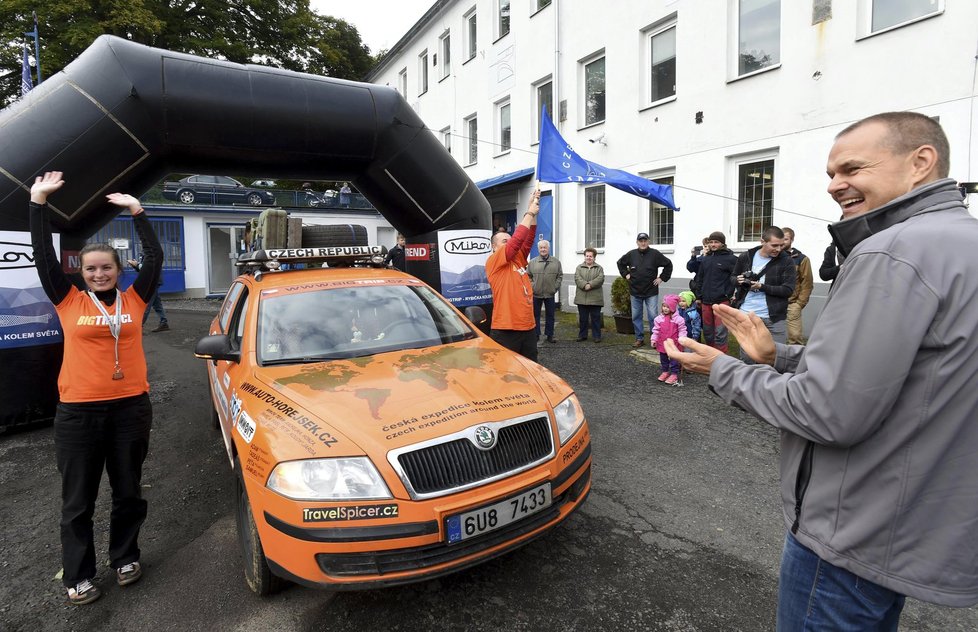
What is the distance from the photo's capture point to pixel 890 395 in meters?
1.16

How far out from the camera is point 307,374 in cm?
308

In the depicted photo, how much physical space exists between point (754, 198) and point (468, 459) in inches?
361

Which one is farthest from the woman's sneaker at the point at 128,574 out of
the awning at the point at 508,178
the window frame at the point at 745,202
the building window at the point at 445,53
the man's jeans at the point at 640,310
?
the building window at the point at 445,53

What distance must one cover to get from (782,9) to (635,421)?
25.6 ft

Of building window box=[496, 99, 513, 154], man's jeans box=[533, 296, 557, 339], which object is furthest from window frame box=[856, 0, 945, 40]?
building window box=[496, 99, 513, 154]

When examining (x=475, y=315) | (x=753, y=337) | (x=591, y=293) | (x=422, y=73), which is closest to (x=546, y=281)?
(x=591, y=293)

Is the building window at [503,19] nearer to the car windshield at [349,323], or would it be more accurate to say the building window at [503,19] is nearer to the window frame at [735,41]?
the window frame at [735,41]

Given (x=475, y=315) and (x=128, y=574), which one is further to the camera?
(x=475, y=315)

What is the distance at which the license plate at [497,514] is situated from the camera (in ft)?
7.73

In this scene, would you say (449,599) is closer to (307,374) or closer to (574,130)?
(307,374)

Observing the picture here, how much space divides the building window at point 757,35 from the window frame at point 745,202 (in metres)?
1.52

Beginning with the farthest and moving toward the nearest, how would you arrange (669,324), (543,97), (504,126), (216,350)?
(504,126)
(543,97)
(669,324)
(216,350)

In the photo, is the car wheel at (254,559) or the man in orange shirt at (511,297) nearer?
the car wheel at (254,559)

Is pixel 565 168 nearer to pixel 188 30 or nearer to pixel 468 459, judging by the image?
pixel 468 459
